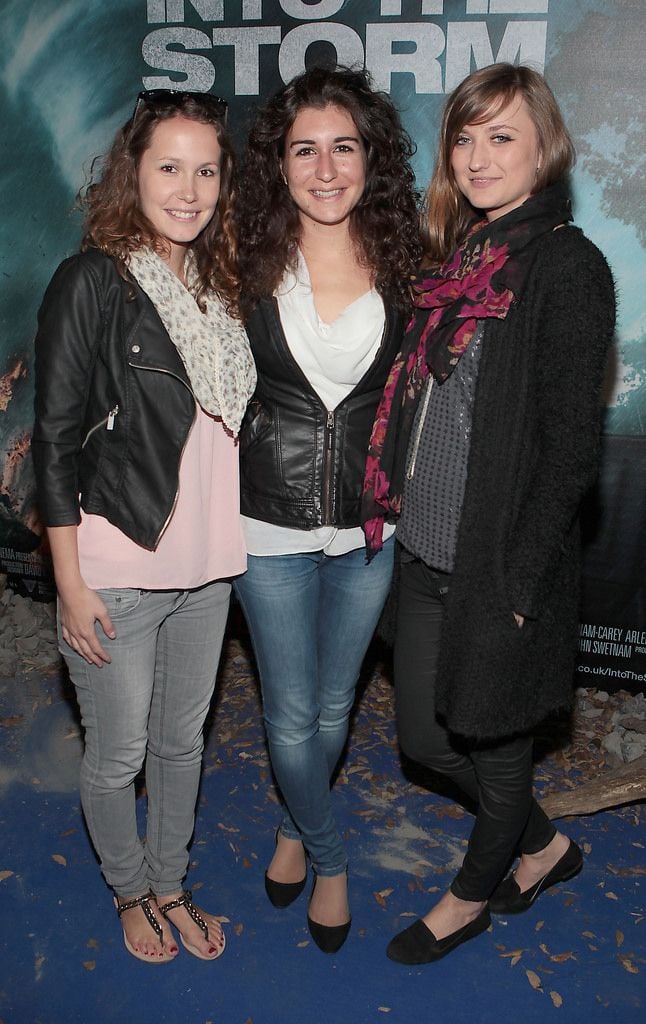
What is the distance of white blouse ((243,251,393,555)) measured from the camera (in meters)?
2.39

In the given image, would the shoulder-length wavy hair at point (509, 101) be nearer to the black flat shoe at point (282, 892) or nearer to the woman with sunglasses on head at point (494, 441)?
the woman with sunglasses on head at point (494, 441)

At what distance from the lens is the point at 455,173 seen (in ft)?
7.69

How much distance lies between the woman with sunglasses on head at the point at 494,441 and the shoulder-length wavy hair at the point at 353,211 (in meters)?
0.10

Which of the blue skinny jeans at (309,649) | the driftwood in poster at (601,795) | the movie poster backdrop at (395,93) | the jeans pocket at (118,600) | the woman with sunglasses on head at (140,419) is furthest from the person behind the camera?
the movie poster backdrop at (395,93)

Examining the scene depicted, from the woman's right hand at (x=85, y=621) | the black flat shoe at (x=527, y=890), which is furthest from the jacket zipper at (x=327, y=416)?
the black flat shoe at (x=527, y=890)

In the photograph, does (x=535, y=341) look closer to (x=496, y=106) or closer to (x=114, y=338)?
(x=496, y=106)

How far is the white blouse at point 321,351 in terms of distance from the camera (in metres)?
2.39

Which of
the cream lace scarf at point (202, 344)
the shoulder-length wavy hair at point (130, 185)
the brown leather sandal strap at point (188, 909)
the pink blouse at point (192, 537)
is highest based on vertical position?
the shoulder-length wavy hair at point (130, 185)

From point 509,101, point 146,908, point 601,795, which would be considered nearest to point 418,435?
point 509,101

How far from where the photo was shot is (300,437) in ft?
7.98

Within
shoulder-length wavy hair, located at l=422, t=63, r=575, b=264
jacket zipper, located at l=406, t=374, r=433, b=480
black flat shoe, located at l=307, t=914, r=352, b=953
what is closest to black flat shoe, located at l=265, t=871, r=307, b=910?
black flat shoe, located at l=307, t=914, r=352, b=953

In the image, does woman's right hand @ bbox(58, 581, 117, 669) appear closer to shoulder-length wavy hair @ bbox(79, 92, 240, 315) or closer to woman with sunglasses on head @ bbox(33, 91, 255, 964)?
woman with sunglasses on head @ bbox(33, 91, 255, 964)

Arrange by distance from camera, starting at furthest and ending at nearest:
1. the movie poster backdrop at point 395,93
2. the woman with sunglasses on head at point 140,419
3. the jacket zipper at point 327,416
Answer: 1. the movie poster backdrop at point 395,93
2. the jacket zipper at point 327,416
3. the woman with sunglasses on head at point 140,419

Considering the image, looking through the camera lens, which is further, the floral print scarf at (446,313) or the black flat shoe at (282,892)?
the black flat shoe at (282,892)
